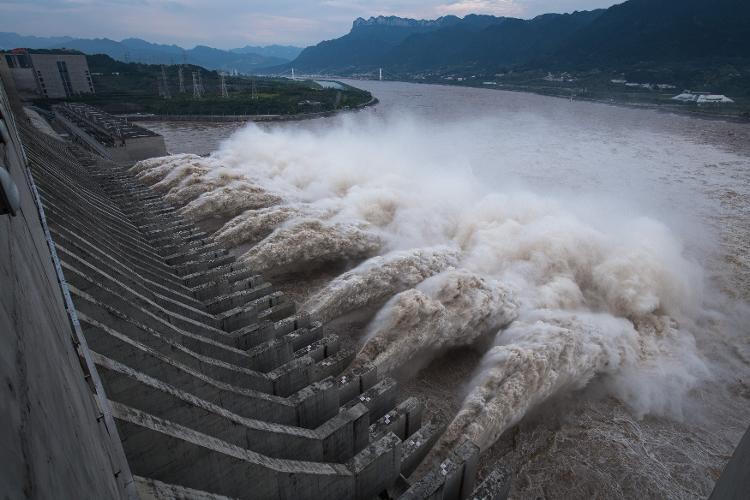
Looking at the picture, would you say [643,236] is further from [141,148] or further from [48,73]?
[48,73]

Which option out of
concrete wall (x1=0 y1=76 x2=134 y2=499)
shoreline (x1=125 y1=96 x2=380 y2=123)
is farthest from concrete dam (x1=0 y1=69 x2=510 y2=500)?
shoreline (x1=125 y1=96 x2=380 y2=123)

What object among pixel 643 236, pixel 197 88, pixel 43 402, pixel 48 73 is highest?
pixel 48 73

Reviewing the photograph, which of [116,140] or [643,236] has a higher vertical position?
[116,140]

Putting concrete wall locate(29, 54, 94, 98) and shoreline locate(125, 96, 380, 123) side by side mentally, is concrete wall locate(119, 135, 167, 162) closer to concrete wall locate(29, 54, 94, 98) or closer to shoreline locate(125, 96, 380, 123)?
shoreline locate(125, 96, 380, 123)

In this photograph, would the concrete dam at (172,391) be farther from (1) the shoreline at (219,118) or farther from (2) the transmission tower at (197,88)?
(2) the transmission tower at (197,88)

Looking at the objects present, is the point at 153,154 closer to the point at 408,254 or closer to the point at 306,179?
the point at 306,179

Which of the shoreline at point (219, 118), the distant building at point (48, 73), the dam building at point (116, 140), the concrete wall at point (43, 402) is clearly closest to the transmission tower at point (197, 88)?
the distant building at point (48, 73)

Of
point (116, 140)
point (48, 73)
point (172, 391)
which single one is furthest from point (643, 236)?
point (48, 73)
